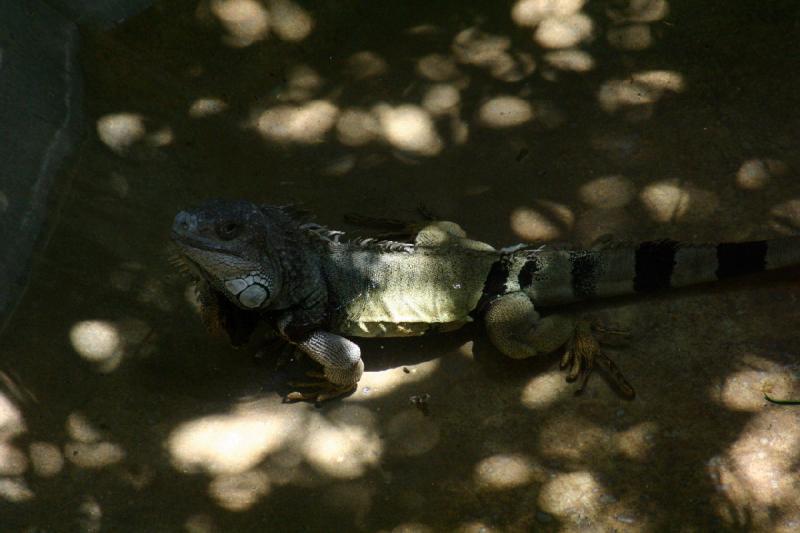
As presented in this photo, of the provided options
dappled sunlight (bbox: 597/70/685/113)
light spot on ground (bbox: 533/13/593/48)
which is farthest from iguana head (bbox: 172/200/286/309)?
light spot on ground (bbox: 533/13/593/48)

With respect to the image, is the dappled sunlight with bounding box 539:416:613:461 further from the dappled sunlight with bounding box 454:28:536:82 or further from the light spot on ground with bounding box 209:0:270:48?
the light spot on ground with bounding box 209:0:270:48

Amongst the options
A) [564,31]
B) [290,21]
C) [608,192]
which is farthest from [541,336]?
[290,21]

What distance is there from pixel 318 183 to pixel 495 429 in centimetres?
215

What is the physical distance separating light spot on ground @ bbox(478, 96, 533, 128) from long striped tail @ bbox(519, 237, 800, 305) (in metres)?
1.30

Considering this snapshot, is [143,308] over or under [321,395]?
over

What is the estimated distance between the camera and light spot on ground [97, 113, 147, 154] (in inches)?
181

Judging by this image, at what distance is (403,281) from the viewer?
3.96 meters

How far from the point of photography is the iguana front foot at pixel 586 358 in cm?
354

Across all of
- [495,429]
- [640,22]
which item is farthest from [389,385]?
[640,22]

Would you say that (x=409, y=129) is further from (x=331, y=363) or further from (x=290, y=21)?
(x=331, y=363)

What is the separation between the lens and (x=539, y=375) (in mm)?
3748

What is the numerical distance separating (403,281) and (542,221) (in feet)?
3.35

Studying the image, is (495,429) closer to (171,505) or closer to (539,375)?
(539,375)

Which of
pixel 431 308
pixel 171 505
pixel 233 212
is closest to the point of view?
pixel 171 505
